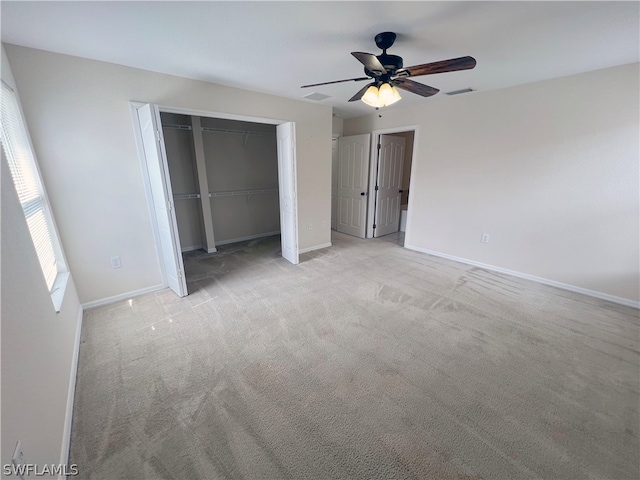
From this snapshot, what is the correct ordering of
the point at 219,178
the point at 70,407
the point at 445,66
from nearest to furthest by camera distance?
the point at 70,407, the point at 445,66, the point at 219,178

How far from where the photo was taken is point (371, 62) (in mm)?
1780

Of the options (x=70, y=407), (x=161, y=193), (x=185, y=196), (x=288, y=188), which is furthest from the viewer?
(x=185, y=196)

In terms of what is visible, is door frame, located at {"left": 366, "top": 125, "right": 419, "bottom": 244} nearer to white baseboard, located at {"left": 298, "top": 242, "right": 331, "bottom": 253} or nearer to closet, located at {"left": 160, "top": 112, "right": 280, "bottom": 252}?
white baseboard, located at {"left": 298, "top": 242, "right": 331, "bottom": 253}

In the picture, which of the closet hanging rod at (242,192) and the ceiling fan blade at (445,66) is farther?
the closet hanging rod at (242,192)

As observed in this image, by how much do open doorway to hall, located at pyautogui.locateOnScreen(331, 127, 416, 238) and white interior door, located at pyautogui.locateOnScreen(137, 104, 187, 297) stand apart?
348 cm

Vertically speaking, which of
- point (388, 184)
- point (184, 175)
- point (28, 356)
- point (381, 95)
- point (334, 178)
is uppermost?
point (381, 95)

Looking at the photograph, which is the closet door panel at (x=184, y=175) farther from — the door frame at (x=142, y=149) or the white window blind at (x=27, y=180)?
the white window blind at (x=27, y=180)

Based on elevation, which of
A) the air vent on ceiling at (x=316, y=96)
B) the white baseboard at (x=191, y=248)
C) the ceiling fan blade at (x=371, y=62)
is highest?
the air vent on ceiling at (x=316, y=96)

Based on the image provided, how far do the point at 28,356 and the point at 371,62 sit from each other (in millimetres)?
2562

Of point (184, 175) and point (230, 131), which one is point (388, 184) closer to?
point (230, 131)

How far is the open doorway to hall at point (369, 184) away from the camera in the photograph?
16.0 feet

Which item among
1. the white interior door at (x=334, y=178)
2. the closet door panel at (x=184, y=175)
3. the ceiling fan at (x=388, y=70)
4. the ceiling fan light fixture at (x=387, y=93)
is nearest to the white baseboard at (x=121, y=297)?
the closet door panel at (x=184, y=175)

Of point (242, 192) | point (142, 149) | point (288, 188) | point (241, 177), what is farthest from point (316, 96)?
point (142, 149)

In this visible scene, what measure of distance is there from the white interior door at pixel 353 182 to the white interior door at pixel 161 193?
3.47m
